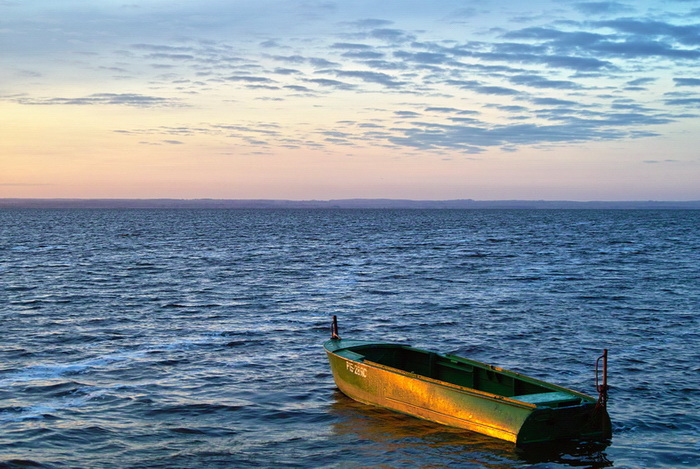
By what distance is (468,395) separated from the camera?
48.5ft

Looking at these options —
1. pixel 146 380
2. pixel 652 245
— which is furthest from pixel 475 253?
pixel 146 380

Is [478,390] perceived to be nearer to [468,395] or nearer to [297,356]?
[468,395]

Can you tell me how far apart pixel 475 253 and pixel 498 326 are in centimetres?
3948

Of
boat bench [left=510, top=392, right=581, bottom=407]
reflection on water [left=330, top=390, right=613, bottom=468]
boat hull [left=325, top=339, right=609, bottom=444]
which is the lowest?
reflection on water [left=330, top=390, right=613, bottom=468]

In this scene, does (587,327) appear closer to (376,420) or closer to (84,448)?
(376,420)

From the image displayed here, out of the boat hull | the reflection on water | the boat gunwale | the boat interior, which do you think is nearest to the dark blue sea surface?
the reflection on water

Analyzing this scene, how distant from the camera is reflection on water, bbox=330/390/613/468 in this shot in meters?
13.6

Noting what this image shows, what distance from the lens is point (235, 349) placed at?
23.2m

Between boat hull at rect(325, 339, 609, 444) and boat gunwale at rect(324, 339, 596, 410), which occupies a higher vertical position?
boat gunwale at rect(324, 339, 596, 410)

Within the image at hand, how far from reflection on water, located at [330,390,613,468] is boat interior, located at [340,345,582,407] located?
1.06m

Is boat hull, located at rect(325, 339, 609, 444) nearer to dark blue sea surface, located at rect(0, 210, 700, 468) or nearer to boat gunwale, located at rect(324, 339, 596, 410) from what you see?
boat gunwale, located at rect(324, 339, 596, 410)

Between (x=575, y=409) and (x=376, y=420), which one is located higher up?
(x=575, y=409)

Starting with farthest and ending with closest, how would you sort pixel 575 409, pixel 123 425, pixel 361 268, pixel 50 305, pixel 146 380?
pixel 361 268 → pixel 50 305 → pixel 146 380 → pixel 123 425 → pixel 575 409

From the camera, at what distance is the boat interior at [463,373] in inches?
565
